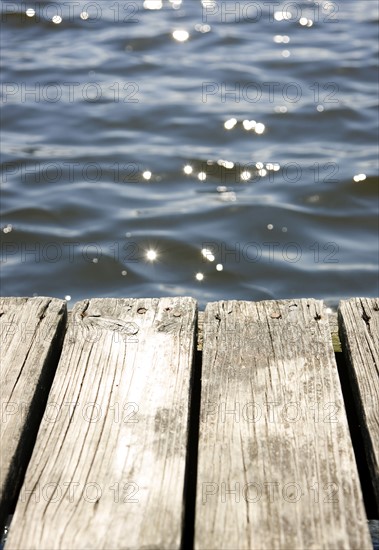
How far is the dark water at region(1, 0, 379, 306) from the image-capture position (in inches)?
197

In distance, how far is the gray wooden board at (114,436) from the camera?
197 centimetres

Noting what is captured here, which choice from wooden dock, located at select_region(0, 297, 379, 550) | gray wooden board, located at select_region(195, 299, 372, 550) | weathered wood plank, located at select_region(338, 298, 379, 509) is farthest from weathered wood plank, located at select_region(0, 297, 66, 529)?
weathered wood plank, located at select_region(338, 298, 379, 509)

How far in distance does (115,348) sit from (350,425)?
0.73 metres

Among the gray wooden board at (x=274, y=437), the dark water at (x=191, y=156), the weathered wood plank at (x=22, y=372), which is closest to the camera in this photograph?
the gray wooden board at (x=274, y=437)

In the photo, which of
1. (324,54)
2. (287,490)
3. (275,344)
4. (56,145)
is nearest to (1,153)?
(56,145)

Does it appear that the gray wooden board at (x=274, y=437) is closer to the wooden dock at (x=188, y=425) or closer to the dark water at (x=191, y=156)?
the wooden dock at (x=188, y=425)

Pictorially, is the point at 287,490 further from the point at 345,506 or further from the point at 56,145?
the point at 56,145

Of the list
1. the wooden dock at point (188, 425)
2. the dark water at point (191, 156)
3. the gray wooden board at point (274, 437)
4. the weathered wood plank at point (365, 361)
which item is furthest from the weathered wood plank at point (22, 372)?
the dark water at point (191, 156)

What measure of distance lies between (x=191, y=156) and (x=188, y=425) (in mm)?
4043

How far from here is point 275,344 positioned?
2.65m

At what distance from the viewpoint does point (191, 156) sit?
617 cm

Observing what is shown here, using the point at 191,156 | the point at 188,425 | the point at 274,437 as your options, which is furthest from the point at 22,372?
the point at 191,156

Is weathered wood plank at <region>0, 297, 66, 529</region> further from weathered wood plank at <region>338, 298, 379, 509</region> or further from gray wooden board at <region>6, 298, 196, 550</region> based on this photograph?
weathered wood plank at <region>338, 298, 379, 509</region>

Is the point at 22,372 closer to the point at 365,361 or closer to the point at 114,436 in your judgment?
the point at 114,436
